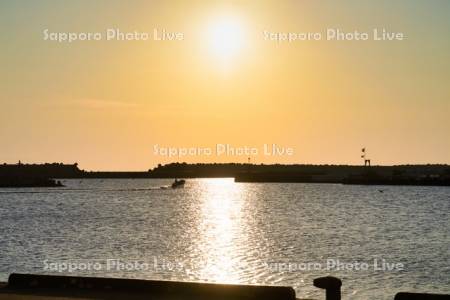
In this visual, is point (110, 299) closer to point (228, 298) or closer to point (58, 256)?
point (228, 298)

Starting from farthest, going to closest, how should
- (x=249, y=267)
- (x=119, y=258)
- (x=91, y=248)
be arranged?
(x=91, y=248), (x=119, y=258), (x=249, y=267)

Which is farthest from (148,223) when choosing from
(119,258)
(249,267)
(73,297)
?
(73,297)

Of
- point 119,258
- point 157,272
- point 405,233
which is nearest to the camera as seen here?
point 157,272

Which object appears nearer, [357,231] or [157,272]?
[157,272]

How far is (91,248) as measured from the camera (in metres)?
64.1

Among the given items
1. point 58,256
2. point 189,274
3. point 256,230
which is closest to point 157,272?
point 189,274

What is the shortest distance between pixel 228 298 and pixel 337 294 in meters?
2.58

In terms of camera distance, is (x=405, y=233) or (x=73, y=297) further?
(x=405, y=233)

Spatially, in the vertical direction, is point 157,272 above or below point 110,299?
below

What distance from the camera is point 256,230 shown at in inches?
3366

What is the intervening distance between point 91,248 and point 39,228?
92.6ft

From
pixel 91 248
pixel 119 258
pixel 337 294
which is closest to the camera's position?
pixel 337 294

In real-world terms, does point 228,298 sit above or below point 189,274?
above

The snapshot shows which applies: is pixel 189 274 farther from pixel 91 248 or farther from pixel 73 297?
pixel 73 297
